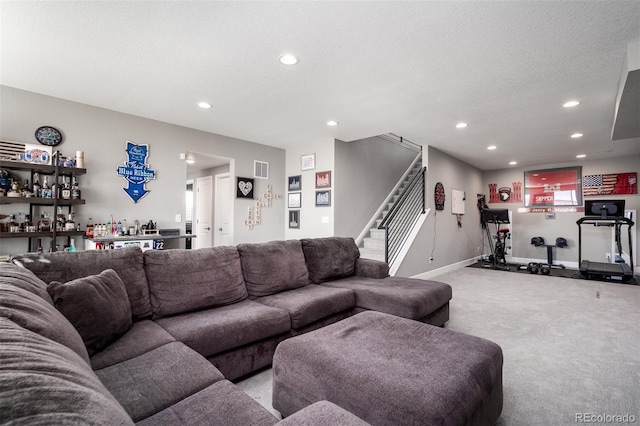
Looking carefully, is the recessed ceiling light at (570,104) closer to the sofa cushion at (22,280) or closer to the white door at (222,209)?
the sofa cushion at (22,280)

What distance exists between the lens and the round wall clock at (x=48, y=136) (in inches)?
137

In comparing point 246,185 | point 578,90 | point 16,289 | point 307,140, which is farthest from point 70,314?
point 578,90

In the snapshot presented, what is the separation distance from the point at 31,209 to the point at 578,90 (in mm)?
6418

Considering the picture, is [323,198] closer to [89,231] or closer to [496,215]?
[89,231]

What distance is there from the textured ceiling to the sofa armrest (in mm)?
1994

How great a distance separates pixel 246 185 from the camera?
551cm

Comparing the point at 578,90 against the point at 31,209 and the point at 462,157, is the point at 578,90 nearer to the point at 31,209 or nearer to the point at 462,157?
the point at 462,157

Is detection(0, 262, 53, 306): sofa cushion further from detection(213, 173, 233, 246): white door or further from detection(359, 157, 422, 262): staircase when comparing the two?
detection(213, 173, 233, 246): white door

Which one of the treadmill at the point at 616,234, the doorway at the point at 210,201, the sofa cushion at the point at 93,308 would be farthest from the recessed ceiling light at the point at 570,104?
the doorway at the point at 210,201

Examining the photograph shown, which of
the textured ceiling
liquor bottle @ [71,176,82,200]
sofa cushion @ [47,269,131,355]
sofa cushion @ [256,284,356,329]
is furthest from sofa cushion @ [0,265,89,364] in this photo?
liquor bottle @ [71,176,82,200]

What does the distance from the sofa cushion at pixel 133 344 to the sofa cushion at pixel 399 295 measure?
1.75 m

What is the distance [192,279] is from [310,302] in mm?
973

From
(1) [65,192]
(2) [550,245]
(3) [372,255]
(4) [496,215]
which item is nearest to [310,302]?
(3) [372,255]

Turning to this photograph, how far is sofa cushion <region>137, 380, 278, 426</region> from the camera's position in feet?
3.36
